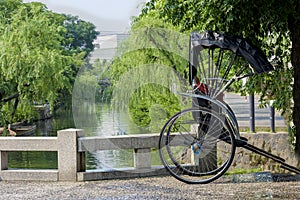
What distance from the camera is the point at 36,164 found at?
18828 millimetres

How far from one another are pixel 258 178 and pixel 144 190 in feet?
7.35

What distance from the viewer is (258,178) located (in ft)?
29.4

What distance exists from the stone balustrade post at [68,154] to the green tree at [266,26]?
2.80 metres

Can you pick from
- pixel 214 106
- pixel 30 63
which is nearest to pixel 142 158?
pixel 214 106

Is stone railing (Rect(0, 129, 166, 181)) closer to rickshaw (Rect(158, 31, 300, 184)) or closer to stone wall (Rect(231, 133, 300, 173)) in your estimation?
rickshaw (Rect(158, 31, 300, 184))

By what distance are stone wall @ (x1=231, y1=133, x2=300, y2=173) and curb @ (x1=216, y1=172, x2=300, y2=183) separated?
408 mm

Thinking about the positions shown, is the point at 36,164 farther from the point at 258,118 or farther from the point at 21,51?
the point at 258,118

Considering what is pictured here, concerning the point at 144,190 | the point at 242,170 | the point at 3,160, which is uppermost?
the point at 3,160

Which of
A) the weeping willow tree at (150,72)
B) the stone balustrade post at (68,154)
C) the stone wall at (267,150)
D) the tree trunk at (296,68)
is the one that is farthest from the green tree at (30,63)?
the tree trunk at (296,68)

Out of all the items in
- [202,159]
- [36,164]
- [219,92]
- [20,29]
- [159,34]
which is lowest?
[36,164]

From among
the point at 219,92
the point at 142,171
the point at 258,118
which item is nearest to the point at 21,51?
the point at 258,118

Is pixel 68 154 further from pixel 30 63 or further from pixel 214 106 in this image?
pixel 30 63

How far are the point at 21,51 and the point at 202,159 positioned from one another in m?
15.5

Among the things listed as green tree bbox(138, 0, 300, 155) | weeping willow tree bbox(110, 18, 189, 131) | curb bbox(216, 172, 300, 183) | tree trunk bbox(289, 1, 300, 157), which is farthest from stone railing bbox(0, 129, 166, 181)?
weeping willow tree bbox(110, 18, 189, 131)
